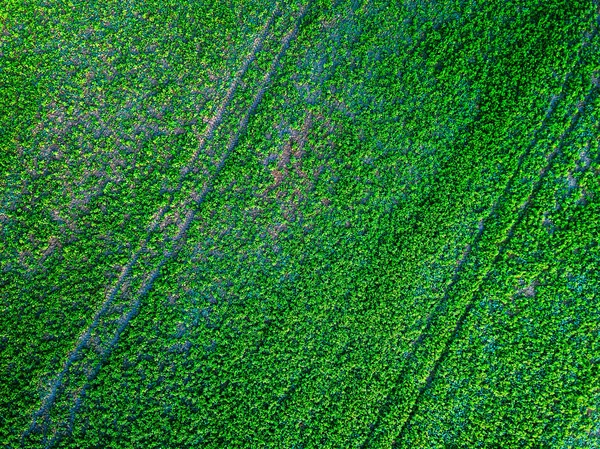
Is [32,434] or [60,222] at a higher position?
[60,222]

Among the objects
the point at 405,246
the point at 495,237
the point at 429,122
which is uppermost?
the point at 429,122

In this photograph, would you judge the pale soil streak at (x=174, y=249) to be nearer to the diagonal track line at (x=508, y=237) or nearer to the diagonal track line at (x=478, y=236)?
the diagonal track line at (x=478, y=236)

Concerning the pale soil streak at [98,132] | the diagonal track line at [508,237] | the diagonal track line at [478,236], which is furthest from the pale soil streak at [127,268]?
the diagonal track line at [508,237]

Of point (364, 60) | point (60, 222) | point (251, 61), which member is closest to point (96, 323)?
point (60, 222)

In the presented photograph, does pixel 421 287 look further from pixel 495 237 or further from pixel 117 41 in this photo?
pixel 117 41

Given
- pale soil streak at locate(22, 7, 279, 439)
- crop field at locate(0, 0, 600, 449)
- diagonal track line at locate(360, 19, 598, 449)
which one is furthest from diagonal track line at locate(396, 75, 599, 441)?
pale soil streak at locate(22, 7, 279, 439)

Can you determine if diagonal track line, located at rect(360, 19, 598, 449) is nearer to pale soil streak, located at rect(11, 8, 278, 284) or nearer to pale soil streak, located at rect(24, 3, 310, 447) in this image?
pale soil streak, located at rect(24, 3, 310, 447)

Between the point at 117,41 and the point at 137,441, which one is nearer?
the point at 137,441
